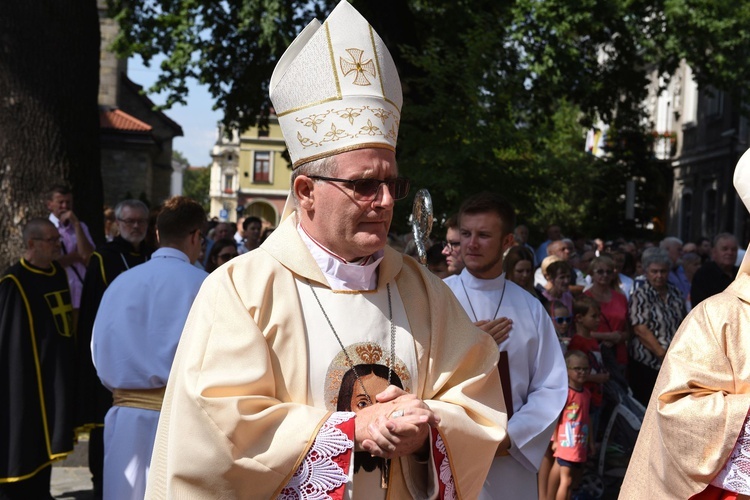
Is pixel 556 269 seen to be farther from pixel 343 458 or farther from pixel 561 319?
pixel 343 458

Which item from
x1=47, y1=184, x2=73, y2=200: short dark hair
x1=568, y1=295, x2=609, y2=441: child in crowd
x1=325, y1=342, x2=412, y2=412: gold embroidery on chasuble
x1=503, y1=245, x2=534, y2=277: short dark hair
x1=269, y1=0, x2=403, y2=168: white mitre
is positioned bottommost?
x1=568, y1=295, x2=609, y2=441: child in crowd

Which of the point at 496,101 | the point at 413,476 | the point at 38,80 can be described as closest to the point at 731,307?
the point at 413,476

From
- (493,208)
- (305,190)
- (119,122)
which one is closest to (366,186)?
(305,190)

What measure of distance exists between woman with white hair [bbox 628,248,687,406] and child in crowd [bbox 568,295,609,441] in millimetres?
727

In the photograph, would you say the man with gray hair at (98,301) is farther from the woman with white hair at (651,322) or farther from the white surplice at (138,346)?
the woman with white hair at (651,322)

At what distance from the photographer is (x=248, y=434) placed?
9.41 feet

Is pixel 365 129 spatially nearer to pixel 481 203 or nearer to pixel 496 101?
pixel 481 203

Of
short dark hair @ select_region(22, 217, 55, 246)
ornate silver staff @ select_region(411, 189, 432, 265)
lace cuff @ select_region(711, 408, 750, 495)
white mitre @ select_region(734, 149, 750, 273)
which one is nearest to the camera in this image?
lace cuff @ select_region(711, 408, 750, 495)

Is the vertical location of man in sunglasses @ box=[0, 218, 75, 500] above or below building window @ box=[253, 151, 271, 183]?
below

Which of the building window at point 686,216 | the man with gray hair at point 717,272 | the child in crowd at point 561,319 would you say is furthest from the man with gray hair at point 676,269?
the building window at point 686,216

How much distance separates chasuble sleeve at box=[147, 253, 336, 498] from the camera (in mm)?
2846

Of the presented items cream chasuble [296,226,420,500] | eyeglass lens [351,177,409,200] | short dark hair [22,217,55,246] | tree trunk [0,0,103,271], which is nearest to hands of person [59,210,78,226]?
tree trunk [0,0,103,271]

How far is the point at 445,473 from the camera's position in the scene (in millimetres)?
3100

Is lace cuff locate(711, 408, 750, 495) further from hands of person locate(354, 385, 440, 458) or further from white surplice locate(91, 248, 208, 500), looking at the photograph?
white surplice locate(91, 248, 208, 500)
